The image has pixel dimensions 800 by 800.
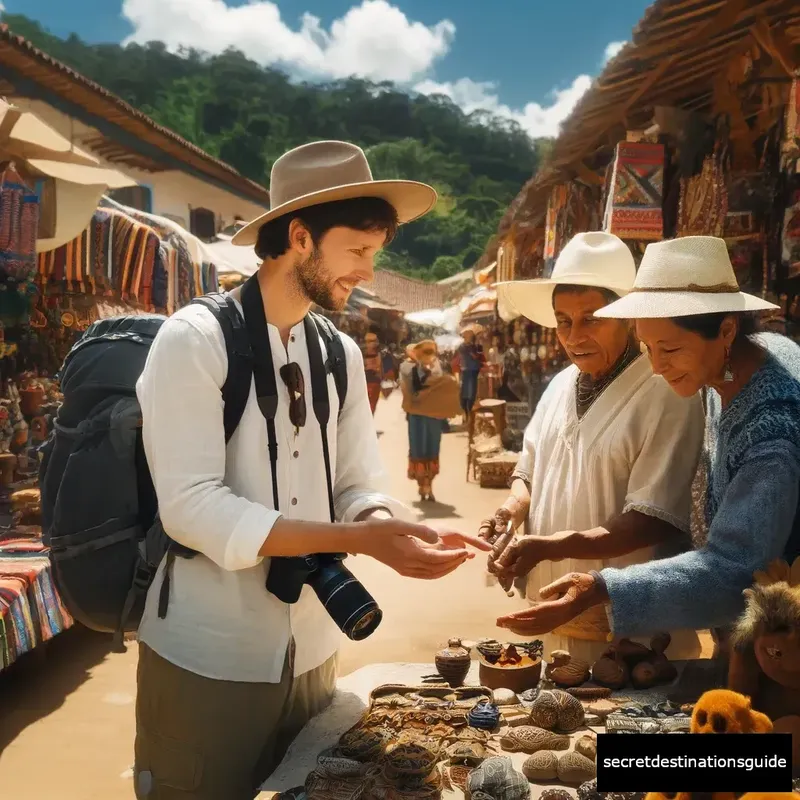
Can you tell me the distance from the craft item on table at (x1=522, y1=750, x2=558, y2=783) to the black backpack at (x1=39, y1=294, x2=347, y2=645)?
2.76 ft

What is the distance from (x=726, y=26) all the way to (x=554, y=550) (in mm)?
→ 2913

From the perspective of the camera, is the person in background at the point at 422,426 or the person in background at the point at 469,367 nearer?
the person in background at the point at 422,426

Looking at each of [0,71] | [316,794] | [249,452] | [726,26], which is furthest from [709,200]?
[0,71]

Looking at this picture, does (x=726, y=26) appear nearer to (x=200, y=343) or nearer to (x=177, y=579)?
(x=200, y=343)

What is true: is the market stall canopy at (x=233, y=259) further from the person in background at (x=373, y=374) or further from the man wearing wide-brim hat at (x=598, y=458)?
the man wearing wide-brim hat at (x=598, y=458)

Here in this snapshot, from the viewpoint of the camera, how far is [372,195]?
179 centimetres

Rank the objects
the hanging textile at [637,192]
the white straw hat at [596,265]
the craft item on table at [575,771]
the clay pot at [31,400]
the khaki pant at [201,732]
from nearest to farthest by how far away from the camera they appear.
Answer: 1. the craft item on table at [575,771]
2. the khaki pant at [201,732]
3. the white straw hat at [596,265]
4. the hanging textile at [637,192]
5. the clay pot at [31,400]

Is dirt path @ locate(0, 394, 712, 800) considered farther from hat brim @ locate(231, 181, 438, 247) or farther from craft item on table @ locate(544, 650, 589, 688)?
hat brim @ locate(231, 181, 438, 247)

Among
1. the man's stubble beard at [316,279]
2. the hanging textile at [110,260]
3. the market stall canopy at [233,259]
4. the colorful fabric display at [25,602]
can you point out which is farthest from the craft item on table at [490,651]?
the market stall canopy at [233,259]

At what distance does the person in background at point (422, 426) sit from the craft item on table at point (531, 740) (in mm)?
6543

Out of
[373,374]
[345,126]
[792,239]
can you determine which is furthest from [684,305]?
[345,126]

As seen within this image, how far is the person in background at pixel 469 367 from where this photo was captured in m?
13.1

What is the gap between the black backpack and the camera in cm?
169

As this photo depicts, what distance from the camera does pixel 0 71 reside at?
9648mm
